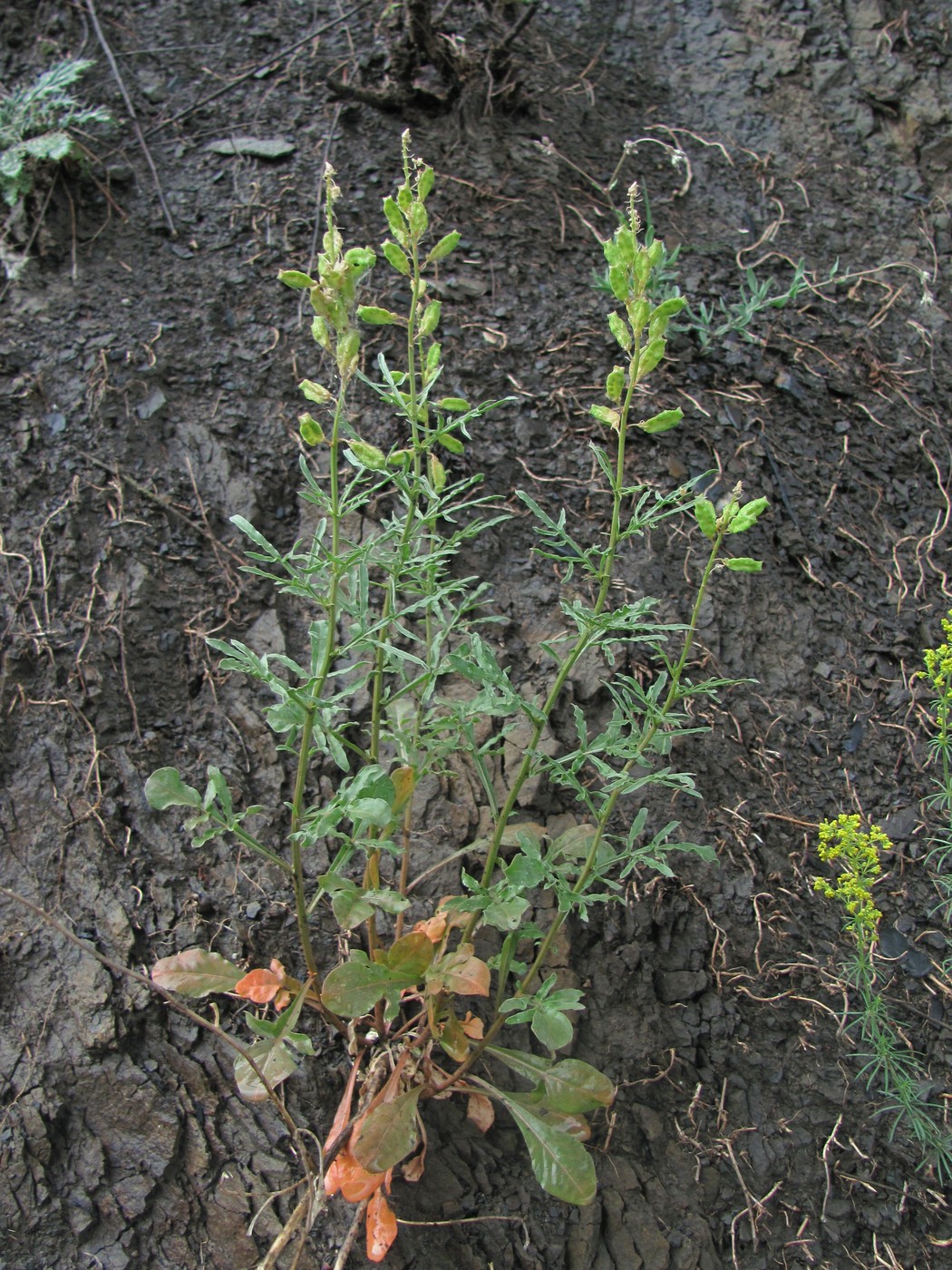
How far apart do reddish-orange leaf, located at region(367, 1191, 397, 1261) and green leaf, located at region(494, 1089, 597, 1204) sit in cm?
32

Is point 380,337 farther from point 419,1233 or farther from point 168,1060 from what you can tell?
point 419,1233

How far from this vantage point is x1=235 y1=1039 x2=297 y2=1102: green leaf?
73.5 inches

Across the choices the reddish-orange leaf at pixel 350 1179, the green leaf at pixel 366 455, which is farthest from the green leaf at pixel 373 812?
the reddish-orange leaf at pixel 350 1179

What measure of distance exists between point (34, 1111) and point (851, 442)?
3.17 meters

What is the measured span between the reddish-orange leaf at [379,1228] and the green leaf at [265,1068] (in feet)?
1.04

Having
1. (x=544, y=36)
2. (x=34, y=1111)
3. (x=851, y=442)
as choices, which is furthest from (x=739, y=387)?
(x=34, y=1111)

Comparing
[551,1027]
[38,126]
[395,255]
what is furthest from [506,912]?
[38,126]

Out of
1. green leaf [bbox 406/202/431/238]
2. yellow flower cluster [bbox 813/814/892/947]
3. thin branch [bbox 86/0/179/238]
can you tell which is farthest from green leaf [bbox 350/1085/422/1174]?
thin branch [bbox 86/0/179/238]

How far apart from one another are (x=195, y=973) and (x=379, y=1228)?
63cm

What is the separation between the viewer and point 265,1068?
73.6 inches

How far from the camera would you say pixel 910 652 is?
3.02 meters

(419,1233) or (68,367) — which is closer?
(419,1233)

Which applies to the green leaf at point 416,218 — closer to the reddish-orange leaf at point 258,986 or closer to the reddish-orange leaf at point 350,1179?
the reddish-orange leaf at point 258,986

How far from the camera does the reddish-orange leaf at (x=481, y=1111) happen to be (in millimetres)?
2137
